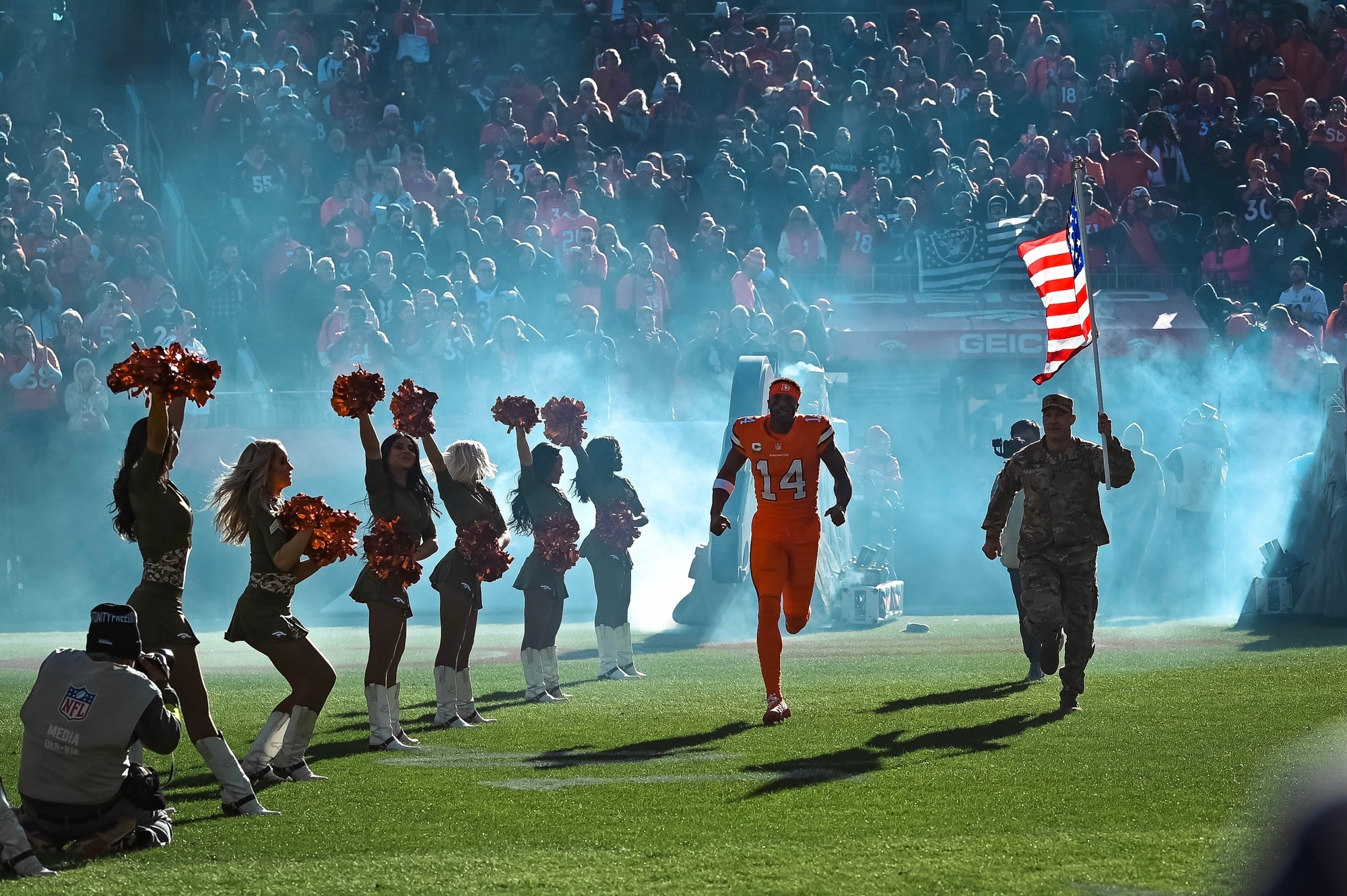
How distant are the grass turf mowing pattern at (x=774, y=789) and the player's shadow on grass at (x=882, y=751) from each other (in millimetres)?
27

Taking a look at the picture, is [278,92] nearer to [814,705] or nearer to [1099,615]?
[1099,615]

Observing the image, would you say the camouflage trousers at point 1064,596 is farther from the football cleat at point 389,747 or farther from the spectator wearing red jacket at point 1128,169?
the spectator wearing red jacket at point 1128,169

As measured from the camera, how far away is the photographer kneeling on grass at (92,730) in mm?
5941

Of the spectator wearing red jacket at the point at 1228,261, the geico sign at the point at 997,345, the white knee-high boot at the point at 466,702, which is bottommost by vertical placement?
the white knee-high boot at the point at 466,702

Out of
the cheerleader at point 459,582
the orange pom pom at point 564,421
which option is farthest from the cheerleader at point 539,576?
the cheerleader at point 459,582

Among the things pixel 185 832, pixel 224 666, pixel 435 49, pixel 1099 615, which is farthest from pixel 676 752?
pixel 435 49

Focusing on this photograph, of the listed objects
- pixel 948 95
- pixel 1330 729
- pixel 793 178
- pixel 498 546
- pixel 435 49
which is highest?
pixel 435 49

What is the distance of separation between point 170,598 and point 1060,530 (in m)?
5.45

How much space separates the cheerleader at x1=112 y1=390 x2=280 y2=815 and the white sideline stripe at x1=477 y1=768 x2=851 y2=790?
1.30 m

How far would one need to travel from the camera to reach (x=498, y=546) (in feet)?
33.2

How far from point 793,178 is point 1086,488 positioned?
13.7 meters

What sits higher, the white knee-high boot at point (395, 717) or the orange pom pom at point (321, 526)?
the orange pom pom at point (321, 526)

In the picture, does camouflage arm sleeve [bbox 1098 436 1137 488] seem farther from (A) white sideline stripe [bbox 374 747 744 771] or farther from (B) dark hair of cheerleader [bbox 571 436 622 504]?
(B) dark hair of cheerleader [bbox 571 436 622 504]

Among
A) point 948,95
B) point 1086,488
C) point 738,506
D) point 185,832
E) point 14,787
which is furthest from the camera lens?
point 948,95
